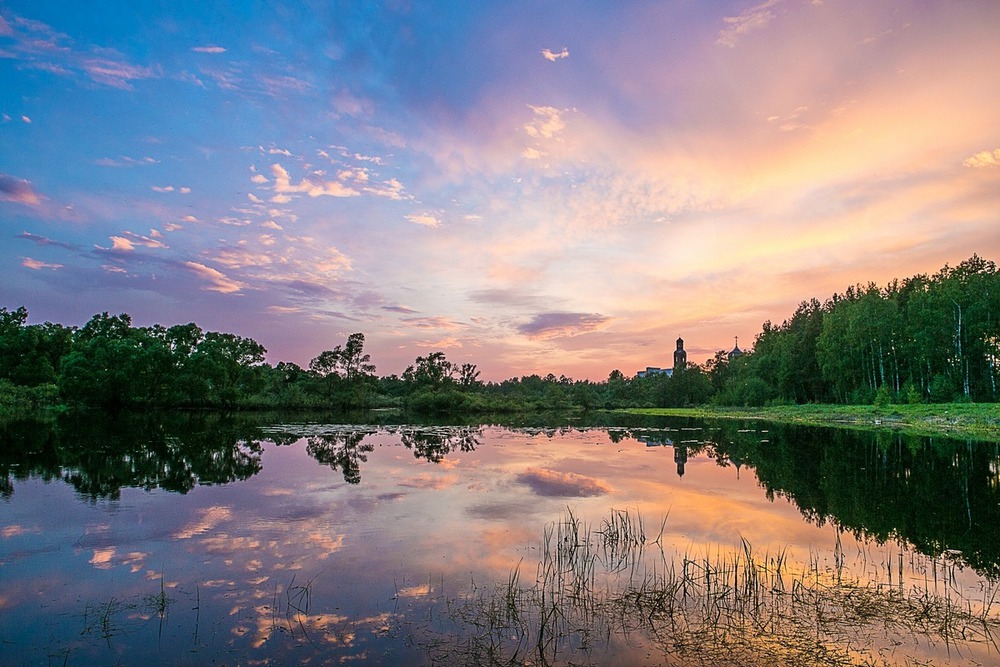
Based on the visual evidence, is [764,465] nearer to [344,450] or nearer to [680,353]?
[344,450]

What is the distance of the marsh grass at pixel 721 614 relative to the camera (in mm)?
5598

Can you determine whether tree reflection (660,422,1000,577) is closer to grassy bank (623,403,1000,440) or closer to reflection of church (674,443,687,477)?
reflection of church (674,443,687,477)

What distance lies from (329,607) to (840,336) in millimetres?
62766

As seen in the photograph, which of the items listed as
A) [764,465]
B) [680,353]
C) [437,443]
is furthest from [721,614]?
[680,353]

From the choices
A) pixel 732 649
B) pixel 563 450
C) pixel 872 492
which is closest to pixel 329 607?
pixel 732 649

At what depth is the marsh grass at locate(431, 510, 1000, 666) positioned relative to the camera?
5.60m

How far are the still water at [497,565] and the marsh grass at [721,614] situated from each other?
37 mm

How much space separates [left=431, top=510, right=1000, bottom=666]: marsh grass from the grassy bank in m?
26.0

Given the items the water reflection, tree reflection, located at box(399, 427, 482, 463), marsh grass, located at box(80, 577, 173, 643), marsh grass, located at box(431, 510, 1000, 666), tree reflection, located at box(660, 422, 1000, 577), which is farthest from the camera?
tree reflection, located at box(399, 427, 482, 463)

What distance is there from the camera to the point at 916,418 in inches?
1444

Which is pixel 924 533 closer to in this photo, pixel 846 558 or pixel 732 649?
pixel 846 558

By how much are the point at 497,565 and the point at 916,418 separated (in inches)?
1579

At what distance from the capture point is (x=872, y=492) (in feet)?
47.9

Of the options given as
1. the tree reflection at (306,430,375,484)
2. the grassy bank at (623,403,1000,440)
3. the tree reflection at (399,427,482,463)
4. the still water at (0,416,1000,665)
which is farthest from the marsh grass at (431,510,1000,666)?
the grassy bank at (623,403,1000,440)
